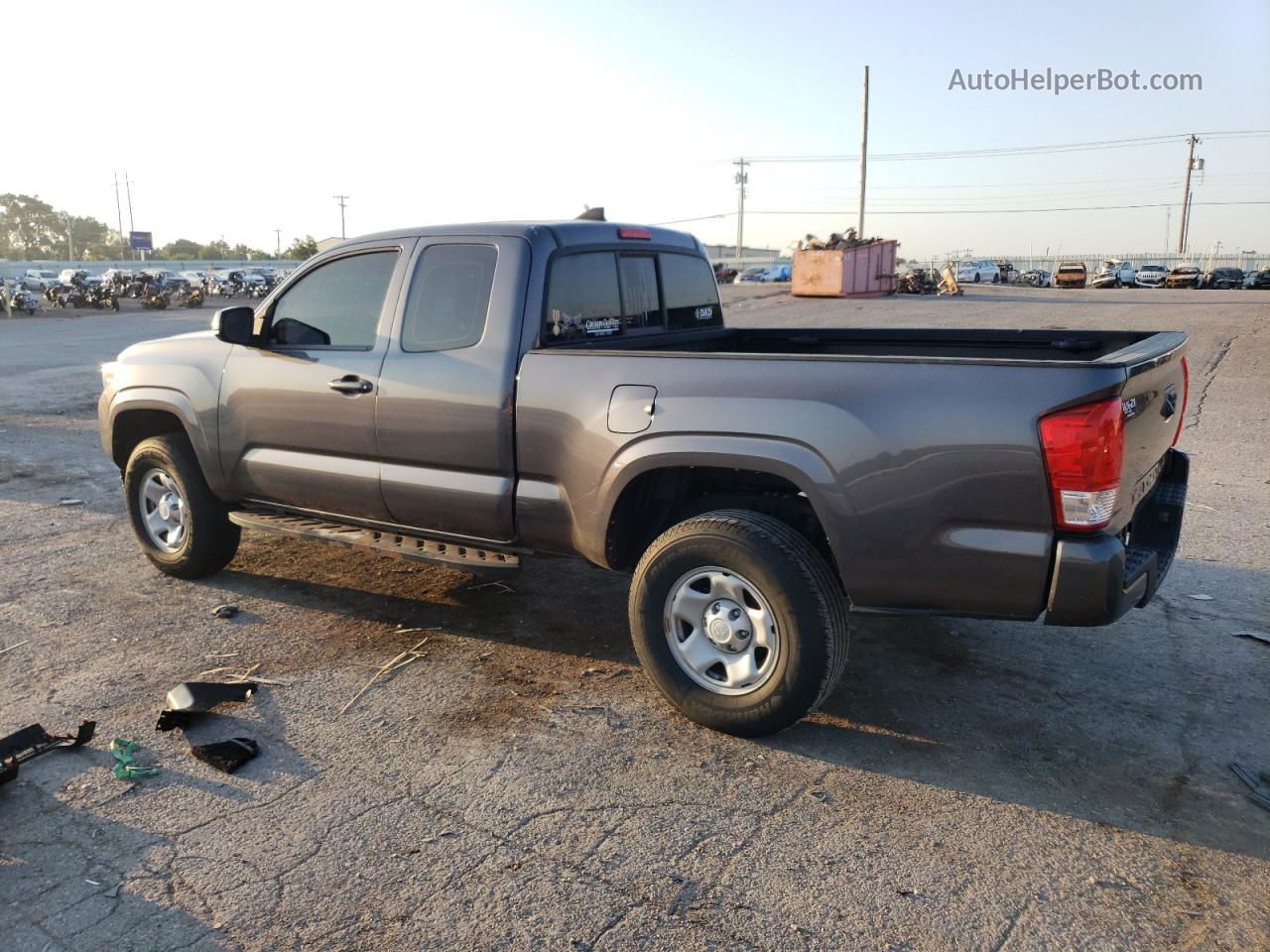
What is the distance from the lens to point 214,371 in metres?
5.33

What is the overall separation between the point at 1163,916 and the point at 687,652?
1.80 m

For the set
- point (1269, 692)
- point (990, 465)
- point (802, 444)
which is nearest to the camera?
point (990, 465)

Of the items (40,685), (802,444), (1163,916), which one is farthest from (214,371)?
(1163,916)

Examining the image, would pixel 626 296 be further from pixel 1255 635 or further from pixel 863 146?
pixel 863 146

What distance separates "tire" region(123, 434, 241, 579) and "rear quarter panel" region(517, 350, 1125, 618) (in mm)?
2664

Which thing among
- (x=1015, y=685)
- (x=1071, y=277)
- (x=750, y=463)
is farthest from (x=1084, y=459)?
(x=1071, y=277)

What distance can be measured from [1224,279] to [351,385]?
180 ft

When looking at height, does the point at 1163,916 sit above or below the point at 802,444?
below

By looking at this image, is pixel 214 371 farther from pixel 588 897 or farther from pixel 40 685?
pixel 588 897

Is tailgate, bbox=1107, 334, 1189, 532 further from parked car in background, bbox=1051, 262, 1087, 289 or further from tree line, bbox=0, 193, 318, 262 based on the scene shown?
tree line, bbox=0, 193, 318, 262

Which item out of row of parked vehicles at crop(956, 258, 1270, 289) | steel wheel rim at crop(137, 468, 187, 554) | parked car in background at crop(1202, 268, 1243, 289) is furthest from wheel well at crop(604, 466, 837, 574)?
parked car in background at crop(1202, 268, 1243, 289)

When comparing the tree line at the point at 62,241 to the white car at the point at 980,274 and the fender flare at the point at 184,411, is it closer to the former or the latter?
the white car at the point at 980,274

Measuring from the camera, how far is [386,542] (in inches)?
189

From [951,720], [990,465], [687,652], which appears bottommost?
[951,720]
